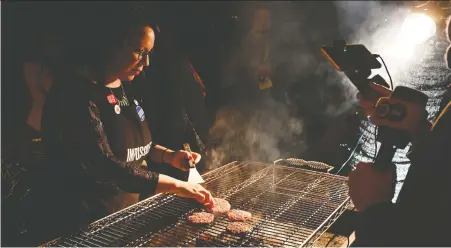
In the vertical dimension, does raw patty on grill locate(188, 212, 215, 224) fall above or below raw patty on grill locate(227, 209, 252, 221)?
above

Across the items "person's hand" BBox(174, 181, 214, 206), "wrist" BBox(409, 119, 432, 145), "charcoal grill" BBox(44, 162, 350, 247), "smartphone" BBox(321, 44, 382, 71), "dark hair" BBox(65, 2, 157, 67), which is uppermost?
"dark hair" BBox(65, 2, 157, 67)

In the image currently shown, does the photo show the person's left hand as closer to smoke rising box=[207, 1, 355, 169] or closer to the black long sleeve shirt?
the black long sleeve shirt

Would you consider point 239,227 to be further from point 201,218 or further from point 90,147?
point 90,147

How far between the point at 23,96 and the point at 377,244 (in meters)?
4.77

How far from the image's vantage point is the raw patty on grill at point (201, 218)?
10.2 ft

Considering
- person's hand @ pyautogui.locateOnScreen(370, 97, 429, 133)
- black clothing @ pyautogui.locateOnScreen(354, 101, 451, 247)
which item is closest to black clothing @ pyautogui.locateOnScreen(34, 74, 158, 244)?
black clothing @ pyautogui.locateOnScreen(354, 101, 451, 247)

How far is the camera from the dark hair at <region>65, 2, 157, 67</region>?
3.16 meters

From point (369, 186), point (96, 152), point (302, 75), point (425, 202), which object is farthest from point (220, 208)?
point (302, 75)

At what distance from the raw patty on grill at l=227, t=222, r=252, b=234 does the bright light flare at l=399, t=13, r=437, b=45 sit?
5.23 meters

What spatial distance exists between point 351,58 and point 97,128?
2096 mm

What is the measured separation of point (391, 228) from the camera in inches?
79.3

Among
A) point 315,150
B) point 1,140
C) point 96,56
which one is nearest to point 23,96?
point 1,140

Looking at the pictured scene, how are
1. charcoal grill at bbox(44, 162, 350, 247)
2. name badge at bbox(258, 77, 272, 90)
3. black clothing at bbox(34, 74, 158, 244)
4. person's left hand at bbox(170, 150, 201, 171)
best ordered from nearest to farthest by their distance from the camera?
charcoal grill at bbox(44, 162, 350, 247) < black clothing at bbox(34, 74, 158, 244) < person's left hand at bbox(170, 150, 201, 171) < name badge at bbox(258, 77, 272, 90)

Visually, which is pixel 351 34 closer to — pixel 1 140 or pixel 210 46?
pixel 210 46
